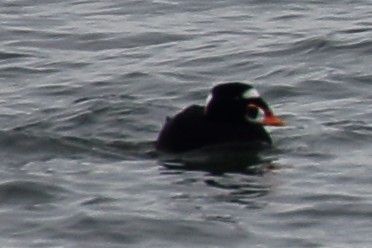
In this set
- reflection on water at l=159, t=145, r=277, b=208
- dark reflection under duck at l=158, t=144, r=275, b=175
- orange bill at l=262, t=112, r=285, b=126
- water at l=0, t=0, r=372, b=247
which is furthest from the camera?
orange bill at l=262, t=112, r=285, b=126

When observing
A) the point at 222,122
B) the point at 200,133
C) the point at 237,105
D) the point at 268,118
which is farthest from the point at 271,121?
the point at 200,133

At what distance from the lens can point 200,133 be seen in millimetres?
15641

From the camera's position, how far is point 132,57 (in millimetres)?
20531

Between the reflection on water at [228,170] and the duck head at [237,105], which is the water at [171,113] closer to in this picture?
the reflection on water at [228,170]

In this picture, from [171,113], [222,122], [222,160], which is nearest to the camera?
[222,160]

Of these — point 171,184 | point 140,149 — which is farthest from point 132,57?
point 171,184

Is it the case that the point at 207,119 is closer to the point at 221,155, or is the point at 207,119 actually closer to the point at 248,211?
the point at 221,155

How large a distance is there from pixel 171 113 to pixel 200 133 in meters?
1.84

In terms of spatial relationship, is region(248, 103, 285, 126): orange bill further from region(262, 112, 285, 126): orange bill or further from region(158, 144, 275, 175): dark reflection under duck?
region(158, 144, 275, 175): dark reflection under duck

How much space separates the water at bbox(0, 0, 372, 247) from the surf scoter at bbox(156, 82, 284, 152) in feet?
0.47

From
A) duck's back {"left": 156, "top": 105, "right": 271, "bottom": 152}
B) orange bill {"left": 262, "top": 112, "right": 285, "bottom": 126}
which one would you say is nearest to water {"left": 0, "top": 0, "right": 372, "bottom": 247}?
duck's back {"left": 156, "top": 105, "right": 271, "bottom": 152}

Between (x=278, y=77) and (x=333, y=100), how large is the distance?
1588mm

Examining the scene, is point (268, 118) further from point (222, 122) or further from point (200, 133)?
point (200, 133)

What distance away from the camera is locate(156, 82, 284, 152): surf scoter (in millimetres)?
15602
